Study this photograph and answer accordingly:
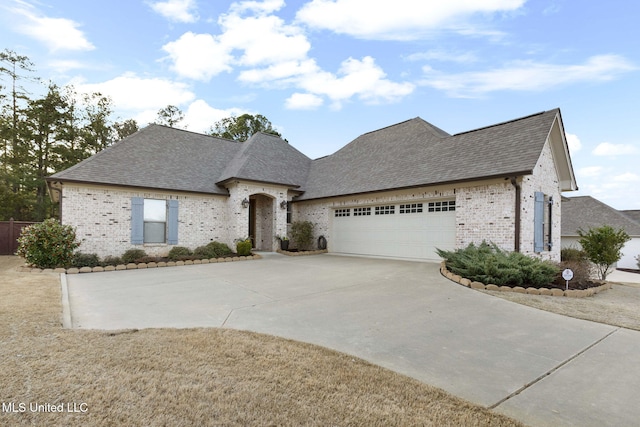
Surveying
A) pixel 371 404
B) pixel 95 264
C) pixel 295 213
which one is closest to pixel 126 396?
pixel 371 404

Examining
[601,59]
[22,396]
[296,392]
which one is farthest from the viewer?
[601,59]

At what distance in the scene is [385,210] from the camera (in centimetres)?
1371

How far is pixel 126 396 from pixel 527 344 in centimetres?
463

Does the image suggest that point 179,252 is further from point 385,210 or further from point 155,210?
point 385,210

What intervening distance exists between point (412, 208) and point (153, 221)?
1097 cm

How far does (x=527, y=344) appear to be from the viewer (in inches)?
163

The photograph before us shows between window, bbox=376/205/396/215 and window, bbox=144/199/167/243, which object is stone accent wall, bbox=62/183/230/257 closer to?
window, bbox=144/199/167/243

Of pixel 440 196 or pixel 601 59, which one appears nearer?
pixel 601 59

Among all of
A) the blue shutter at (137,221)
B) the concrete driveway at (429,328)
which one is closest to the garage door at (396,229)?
the concrete driveway at (429,328)

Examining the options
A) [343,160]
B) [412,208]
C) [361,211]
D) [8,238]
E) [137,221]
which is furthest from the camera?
[343,160]

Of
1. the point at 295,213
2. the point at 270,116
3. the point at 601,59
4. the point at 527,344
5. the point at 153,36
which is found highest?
the point at 270,116

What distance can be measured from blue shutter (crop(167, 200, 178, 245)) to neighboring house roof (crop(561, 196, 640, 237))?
1157 inches

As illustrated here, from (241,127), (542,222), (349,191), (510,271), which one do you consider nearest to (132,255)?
(349,191)

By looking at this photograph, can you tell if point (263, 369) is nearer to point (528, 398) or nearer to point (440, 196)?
point (528, 398)
